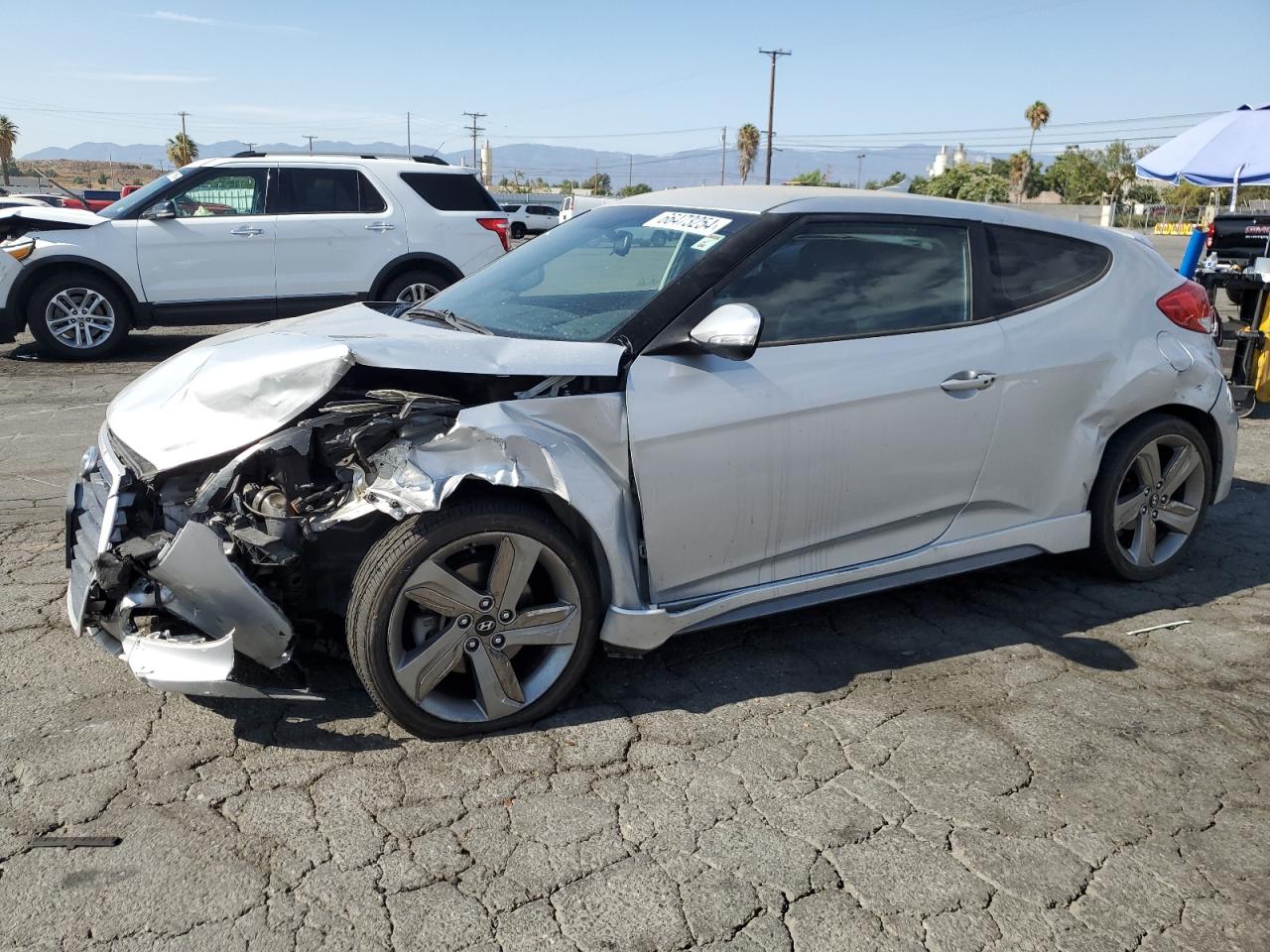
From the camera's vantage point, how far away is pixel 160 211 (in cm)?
1015

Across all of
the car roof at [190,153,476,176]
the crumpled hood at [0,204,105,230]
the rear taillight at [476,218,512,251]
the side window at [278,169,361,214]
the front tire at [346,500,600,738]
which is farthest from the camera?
the rear taillight at [476,218,512,251]

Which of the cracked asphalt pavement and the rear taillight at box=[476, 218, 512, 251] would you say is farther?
the rear taillight at box=[476, 218, 512, 251]

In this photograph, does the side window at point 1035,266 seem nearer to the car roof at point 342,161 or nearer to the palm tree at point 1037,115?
the car roof at point 342,161

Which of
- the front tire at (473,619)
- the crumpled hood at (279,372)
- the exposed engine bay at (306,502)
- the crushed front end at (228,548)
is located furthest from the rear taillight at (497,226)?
the front tire at (473,619)

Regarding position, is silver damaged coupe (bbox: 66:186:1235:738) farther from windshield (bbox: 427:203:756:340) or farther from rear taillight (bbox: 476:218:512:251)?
rear taillight (bbox: 476:218:512:251)

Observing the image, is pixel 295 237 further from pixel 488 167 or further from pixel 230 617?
pixel 488 167

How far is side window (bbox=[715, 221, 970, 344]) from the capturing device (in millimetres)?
3668

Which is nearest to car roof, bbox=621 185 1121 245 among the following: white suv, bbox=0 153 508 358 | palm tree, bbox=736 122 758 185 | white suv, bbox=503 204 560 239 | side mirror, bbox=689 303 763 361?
side mirror, bbox=689 303 763 361

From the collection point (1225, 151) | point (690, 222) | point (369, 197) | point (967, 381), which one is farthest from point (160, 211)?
point (1225, 151)

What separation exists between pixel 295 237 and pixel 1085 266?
816cm

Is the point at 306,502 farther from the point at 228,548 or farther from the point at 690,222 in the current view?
the point at 690,222

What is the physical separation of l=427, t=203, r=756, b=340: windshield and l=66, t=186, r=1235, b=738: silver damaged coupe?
2 centimetres

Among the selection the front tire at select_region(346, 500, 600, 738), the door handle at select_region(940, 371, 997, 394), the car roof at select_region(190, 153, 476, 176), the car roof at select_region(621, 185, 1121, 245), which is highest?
the car roof at select_region(190, 153, 476, 176)

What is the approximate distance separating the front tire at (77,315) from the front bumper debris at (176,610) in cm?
762
